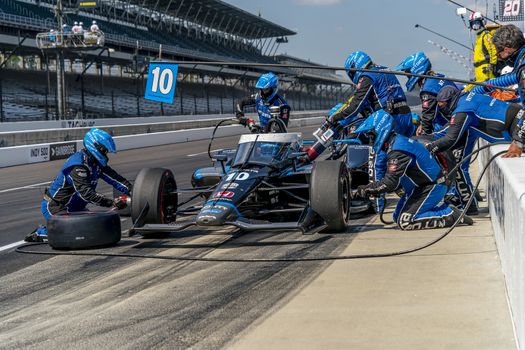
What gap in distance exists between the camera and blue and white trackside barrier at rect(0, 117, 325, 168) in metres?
23.0

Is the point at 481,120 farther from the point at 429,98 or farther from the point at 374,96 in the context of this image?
the point at 374,96

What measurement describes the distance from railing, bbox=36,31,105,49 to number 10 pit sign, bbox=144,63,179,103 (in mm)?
32536

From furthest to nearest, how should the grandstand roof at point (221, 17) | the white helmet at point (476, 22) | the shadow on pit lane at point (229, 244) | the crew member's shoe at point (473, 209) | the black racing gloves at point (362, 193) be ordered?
the grandstand roof at point (221, 17), the white helmet at point (476, 22), the crew member's shoe at point (473, 209), the black racing gloves at point (362, 193), the shadow on pit lane at point (229, 244)

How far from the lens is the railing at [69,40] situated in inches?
1505

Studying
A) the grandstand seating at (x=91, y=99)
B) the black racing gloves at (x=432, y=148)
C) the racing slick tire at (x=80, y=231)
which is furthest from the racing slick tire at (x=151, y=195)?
the grandstand seating at (x=91, y=99)

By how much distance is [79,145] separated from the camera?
1028 inches

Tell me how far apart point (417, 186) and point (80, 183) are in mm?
3828

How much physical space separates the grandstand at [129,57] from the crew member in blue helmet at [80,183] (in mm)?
17071

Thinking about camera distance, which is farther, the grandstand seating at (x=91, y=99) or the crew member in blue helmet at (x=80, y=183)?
the grandstand seating at (x=91, y=99)

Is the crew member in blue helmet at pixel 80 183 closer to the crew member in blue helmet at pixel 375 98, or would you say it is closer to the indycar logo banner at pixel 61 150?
the crew member in blue helmet at pixel 375 98

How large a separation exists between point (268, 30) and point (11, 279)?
80.1m

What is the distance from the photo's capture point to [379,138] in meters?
8.90

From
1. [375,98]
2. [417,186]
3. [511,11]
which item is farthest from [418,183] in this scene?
[511,11]

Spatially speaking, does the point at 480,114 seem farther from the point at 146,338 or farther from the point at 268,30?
the point at 268,30
